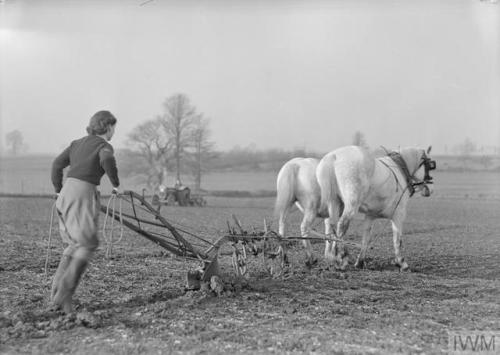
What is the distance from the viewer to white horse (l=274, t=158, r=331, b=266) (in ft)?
17.9

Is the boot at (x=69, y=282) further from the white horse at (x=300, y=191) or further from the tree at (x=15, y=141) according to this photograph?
the tree at (x=15, y=141)

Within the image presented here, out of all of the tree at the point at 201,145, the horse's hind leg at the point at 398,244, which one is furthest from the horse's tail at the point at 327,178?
the tree at the point at 201,145

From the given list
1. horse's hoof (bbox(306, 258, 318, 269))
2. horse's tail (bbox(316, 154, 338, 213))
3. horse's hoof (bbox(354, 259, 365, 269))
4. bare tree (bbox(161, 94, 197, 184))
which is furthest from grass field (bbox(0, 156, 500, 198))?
horse's hoof (bbox(354, 259, 365, 269))

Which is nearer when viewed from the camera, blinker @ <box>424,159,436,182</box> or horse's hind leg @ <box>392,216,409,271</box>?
horse's hind leg @ <box>392,216,409,271</box>

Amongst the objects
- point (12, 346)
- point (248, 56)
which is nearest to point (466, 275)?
point (248, 56)

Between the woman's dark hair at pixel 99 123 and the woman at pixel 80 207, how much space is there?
0.09 metres

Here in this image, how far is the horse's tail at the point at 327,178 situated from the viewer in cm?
531

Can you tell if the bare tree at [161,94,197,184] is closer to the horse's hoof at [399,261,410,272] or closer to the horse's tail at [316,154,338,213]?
the horse's tail at [316,154,338,213]

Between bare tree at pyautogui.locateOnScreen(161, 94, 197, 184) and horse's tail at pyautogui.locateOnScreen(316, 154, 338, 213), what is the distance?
6.35 feet

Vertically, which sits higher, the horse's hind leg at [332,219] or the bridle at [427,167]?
the bridle at [427,167]

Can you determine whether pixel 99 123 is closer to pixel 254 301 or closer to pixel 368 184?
pixel 254 301

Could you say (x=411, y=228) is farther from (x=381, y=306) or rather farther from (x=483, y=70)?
(x=381, y=306)

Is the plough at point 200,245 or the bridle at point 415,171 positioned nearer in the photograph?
the plough at point 200,245

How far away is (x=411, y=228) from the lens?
24.4 feet
